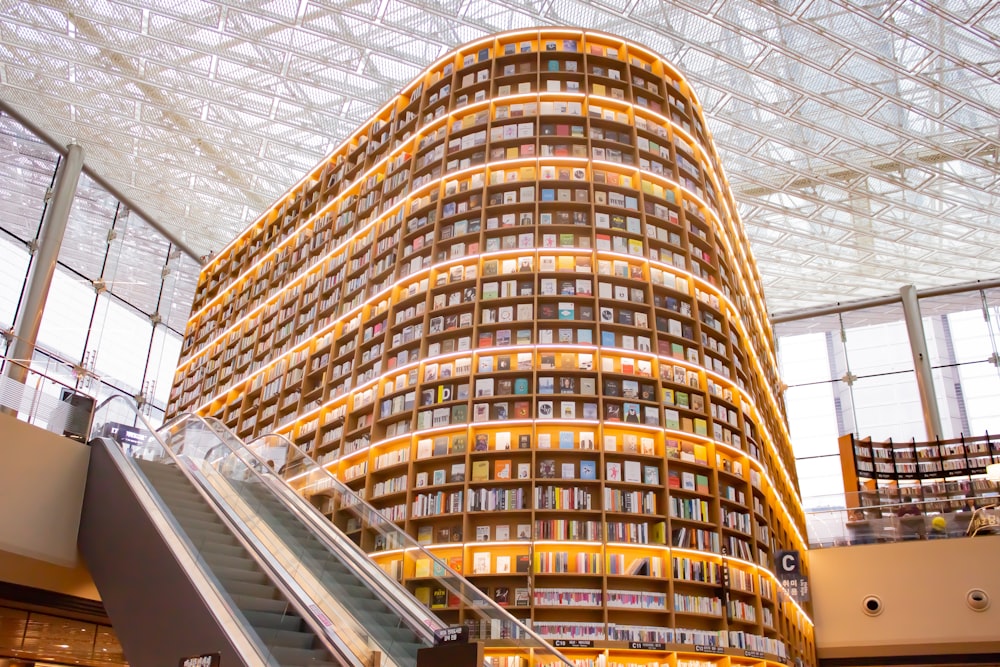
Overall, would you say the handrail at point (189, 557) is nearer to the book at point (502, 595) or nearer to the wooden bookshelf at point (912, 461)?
the book at point (502, 595)

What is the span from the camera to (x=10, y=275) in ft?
54.1

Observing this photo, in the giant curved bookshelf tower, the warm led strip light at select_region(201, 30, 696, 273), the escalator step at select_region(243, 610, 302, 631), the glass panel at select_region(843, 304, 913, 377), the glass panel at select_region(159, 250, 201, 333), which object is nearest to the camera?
the escalator step at select_region(243, 610, 302, 631)

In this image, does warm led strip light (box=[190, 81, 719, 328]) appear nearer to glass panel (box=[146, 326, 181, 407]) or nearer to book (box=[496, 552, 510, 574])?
book (box=[496, 552, 510, 574])

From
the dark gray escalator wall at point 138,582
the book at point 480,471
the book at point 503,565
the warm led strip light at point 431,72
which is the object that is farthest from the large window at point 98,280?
the book at point 503,565

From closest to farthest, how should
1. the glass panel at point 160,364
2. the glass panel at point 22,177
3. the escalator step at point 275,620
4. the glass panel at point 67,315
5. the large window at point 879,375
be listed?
the escalator step at point 275,620 → the glass panel at point 22,177 → the glass panel at point 67,315 → the large window at point 879,375 → the glass panel at point 160,364

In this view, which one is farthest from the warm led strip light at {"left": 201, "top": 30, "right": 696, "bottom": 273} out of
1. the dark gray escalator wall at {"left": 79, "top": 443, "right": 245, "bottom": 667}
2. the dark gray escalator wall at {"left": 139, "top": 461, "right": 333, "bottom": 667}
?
the dark gray escalator wall at {"left": 79, "top": 443, "right": 245, "bottom": 667}

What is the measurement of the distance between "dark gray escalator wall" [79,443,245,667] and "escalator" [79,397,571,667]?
12 millimetres

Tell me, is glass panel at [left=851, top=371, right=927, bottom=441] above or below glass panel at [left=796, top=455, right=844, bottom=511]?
above

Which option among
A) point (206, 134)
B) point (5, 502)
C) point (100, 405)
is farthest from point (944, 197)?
point (5, 502)

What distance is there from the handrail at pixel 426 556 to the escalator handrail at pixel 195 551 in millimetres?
517

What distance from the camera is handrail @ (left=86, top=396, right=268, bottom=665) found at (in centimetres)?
452

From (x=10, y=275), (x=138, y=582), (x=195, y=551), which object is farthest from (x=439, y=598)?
(x=10, y=275)

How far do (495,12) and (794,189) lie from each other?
7.54 meters

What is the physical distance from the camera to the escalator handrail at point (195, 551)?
14.5 feet
